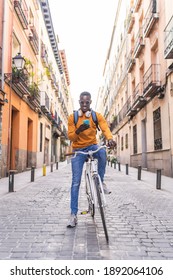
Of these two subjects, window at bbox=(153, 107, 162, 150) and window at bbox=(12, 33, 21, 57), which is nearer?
window at bbox=(153, 107, 162, 150)

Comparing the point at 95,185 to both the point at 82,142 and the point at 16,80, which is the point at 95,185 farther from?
the point at 16,80

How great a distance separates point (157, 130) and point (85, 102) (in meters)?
10.6

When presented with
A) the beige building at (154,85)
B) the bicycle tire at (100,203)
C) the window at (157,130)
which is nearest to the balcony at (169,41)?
the beige building at (154,85)

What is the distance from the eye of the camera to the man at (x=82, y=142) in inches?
144

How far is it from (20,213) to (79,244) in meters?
2.04

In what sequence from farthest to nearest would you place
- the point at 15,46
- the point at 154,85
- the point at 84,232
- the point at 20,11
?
the point at 15,46
the point at 20,11
the point at 154,85
the point at 84,232

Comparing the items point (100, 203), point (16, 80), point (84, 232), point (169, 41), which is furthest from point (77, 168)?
point (16, 80)

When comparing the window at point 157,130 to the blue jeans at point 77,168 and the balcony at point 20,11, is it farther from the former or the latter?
the blue jeans at point 77,168

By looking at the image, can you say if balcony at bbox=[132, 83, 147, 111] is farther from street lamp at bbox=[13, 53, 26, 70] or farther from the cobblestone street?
the cobblestone street

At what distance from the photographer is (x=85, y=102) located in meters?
3.73

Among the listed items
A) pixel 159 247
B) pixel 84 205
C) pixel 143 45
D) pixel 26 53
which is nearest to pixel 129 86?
pixel 143 45

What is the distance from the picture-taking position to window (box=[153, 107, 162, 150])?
43.3 ft

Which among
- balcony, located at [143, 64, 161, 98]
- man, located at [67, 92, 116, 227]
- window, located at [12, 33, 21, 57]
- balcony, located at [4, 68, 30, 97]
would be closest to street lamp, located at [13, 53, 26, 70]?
balcony, located at [4, 68, 30, 97]
